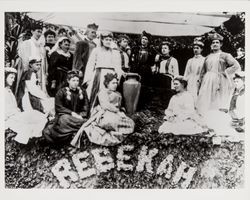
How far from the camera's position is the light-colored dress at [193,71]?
4.06 feet

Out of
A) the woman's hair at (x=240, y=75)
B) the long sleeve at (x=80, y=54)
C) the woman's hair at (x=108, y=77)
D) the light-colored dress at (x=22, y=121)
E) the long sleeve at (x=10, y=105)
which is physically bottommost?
the light-colored dress at (x=22, y=121)

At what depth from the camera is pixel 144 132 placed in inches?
48.6

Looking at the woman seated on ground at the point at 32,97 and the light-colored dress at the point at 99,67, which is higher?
the light-colored dress at the point at 99,67

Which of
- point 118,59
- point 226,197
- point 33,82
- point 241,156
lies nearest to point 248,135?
point 241,156

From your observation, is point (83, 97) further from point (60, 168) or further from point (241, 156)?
point (241, 156)

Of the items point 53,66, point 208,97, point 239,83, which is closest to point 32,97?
point 53,66

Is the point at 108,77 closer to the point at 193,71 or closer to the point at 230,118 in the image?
the point at 193,71

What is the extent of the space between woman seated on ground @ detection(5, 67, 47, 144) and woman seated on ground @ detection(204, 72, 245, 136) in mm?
624

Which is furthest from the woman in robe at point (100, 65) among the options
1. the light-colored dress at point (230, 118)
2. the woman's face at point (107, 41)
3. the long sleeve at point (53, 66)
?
the light-colored dress at point (230, 118)

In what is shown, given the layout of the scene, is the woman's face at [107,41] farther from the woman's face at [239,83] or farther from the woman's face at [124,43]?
the woman's face at [239,83]

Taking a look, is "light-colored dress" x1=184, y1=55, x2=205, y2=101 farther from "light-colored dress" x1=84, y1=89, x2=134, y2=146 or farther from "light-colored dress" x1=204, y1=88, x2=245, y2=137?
"light-colored dress" x1=84, y1=89, x2=134, y2=146

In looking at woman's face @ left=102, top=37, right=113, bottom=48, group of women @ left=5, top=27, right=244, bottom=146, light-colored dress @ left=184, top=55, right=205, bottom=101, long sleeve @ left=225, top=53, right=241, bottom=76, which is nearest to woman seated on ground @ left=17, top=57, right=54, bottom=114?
group of women @ left=5, top=27, right=244, bottom=146

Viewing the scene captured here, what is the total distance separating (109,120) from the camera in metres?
1.24

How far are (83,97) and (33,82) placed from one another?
0.19m
